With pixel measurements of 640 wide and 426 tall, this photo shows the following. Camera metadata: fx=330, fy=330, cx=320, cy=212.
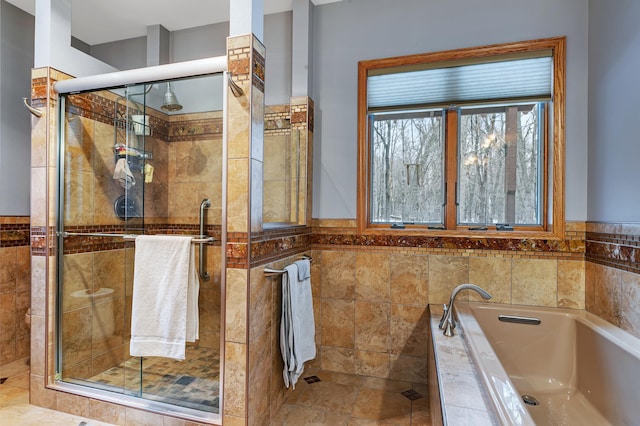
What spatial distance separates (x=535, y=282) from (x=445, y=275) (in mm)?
542

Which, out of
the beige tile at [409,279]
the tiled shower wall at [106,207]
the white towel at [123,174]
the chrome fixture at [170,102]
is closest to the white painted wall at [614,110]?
the beige tile at [409,279]

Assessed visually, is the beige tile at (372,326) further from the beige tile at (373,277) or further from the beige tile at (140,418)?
the beige tile at (140,418)

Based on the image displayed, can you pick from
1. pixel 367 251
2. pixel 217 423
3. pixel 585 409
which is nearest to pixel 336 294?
pixel 367 251

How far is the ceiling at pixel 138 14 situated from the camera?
2.50 m

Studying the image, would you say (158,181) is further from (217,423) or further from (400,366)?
(400,366)

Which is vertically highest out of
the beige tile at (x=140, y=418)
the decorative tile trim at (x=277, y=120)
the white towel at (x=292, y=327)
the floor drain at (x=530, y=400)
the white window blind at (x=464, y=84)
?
the white window blind at (x=464, y=84)

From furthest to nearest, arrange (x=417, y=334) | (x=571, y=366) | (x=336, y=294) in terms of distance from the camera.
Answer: (x=336, y=294)
(x=417, y=334)
(x=571, y=366)

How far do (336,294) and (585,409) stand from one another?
4.94ft

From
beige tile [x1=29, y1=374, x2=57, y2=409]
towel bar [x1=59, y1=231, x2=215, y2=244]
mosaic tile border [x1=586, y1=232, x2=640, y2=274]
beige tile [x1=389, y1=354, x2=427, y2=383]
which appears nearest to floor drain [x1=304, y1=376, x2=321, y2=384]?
beige tile [x1=389, y1=354, x2=427, y2=383]

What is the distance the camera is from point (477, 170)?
2336 millimetres

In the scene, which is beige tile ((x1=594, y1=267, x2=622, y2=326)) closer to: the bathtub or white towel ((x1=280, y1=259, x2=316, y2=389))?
the bathtub

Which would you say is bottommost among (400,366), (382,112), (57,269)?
(400,366)

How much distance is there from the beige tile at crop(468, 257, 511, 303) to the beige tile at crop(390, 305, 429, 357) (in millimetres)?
408

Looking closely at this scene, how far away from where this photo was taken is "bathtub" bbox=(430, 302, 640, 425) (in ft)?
3.97
